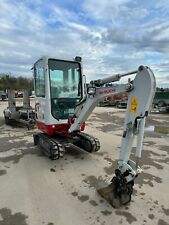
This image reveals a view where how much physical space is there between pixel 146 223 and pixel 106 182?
144 centimetres

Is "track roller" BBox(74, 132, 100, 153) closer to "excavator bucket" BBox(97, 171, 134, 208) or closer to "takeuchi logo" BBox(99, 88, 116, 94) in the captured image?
"takeuchi logo" BBox(99, 88, 116, 94)

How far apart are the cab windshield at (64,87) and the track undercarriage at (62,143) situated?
24.4 inches

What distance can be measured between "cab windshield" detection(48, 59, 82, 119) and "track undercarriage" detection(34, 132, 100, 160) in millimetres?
620

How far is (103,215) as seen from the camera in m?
3.62

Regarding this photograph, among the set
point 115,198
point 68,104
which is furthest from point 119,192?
point 68,104

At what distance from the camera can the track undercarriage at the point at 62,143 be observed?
5.67 metres

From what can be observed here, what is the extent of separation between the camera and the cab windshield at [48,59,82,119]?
248 inches

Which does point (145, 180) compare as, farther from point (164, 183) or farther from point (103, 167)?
point (103, 167)

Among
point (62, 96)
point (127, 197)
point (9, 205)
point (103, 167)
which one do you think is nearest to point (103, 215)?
point (127, 197)

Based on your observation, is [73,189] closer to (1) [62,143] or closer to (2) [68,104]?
(1) [62,143]

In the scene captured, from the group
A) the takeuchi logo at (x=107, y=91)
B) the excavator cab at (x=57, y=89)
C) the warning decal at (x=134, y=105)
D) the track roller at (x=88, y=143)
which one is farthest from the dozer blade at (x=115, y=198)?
the excavator cab at (x=57, y=89)

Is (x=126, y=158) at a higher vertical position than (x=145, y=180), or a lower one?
higher

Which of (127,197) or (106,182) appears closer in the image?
(127,197)

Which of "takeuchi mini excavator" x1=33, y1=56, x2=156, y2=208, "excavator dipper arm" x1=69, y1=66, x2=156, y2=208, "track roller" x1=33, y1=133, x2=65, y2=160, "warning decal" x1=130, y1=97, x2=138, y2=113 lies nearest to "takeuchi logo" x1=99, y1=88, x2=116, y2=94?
"takeuchi mini excavator" x1=33, y1=56, x2=156, y2=208
